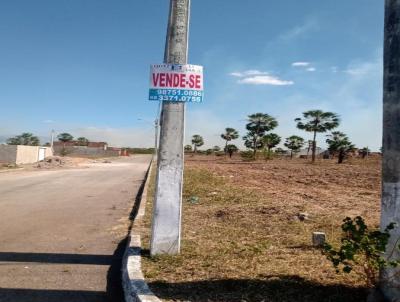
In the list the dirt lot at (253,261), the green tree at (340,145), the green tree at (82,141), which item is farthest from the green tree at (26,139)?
the dirt lot at (253,261)

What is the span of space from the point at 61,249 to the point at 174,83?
3.07 metres

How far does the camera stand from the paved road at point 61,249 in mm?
5168

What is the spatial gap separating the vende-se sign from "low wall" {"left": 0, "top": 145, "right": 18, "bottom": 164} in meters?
42.9

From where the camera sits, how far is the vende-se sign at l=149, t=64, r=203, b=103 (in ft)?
19.8

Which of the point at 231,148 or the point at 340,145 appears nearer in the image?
the point at 340,145

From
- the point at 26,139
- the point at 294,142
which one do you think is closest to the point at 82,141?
the point at 26,139

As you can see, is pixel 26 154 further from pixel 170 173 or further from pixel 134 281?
pixel 134 281

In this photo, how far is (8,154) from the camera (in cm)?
4603

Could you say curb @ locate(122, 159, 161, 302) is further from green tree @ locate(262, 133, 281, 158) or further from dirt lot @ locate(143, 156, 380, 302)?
green tree @ locate(262, 133, 281, 158)

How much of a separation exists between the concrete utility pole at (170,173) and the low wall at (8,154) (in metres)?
43.0

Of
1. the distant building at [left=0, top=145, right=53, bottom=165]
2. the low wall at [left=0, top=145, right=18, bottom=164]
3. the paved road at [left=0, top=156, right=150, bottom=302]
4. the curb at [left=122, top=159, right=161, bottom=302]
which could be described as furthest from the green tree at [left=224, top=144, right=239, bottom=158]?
the curb at [left=122, top=159, right=161, bottom=302]

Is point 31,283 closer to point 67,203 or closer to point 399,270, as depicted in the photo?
point 399,270

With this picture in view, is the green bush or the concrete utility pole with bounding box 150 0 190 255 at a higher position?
the green bush

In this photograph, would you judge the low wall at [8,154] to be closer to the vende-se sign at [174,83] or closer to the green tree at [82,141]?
the vende-se sign at [174,83]
